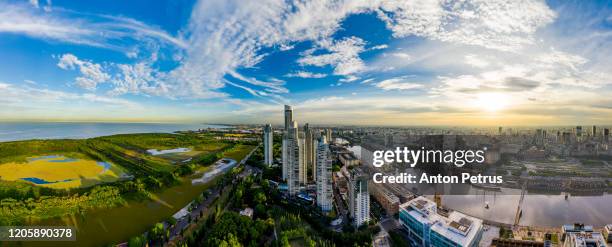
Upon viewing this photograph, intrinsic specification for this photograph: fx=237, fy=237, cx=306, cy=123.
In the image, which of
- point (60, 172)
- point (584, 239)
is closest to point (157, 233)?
point (60, 172)

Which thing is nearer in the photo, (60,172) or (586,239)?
(586,239)

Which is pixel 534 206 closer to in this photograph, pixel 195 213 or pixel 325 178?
pixel 325 178

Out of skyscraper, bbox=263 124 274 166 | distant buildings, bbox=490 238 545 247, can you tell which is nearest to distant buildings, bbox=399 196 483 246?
distant buildings, bbox=490 238 545 247

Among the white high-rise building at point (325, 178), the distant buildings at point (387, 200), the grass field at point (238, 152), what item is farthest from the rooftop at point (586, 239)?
the grass field at point (238, 152)

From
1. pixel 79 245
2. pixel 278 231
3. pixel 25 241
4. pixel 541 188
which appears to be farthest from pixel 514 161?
pixel 25 241

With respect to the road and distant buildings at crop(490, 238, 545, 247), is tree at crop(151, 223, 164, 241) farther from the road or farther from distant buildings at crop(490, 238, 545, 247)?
distant buildings at crop(490, 238, 545, 247)

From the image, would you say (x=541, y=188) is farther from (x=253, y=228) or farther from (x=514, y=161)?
(x=253, y=228)

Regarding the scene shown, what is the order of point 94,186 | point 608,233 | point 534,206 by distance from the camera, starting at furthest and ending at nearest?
point 534,206, point 94,186, point 608,233
